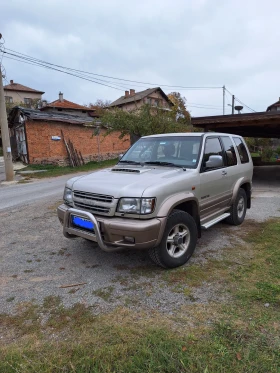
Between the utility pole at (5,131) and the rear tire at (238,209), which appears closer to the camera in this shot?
the rear tire at (238,209)

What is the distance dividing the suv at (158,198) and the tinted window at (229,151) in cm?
2

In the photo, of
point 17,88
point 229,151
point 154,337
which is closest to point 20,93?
point 17,88

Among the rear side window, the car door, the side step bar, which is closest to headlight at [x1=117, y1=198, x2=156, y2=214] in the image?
the car door

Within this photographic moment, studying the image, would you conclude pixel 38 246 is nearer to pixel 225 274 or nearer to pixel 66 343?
pixel 66 343

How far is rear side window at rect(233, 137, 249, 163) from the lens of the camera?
5570 mm

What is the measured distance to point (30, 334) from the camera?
247cm

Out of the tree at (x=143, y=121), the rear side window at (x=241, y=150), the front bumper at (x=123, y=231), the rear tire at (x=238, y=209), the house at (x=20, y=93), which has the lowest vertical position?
the rear tire at (x=238, y=209)

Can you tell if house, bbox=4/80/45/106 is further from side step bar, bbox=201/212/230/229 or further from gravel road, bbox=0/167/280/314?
side step bar, bbox=201/212/230/229

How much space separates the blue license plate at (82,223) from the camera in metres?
3.38

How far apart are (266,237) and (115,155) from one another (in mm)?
21605

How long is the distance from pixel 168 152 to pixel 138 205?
1589 millimetres

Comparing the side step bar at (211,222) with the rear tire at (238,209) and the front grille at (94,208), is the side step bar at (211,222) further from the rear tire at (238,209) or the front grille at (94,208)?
the front grille at (94,208)

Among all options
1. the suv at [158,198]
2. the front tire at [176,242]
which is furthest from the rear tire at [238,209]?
the front tire at [176,242]

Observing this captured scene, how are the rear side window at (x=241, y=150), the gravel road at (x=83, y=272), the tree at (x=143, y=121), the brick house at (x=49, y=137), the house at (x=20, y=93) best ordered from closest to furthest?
the gravel road at (x=83, y=272), the rear side window at (x=241, y=150), the tree at (x=143, y=121), the brick house at (x=49, y=137), the house at (x=20, y=93)
